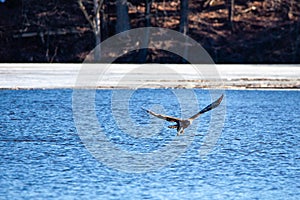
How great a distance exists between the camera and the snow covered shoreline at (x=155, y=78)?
64.1 ft

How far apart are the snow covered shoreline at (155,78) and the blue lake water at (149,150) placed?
4.16 metres

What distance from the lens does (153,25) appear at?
35750 millimetres

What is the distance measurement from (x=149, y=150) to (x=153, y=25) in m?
25.8

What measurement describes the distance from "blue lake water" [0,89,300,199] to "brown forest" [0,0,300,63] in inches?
699

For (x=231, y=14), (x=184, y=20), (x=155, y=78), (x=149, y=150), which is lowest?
(x=155, y=78)

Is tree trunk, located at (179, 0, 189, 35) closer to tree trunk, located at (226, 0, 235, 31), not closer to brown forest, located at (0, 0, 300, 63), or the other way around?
brown forest, located at (0, 0, 300, 63)

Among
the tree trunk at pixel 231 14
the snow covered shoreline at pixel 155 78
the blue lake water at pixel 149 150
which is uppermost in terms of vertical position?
the tree trunk at pixel 231 14

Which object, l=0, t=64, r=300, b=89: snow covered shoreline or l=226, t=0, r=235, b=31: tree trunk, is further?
l=226, t=0, r=235, b=31: tree trunk

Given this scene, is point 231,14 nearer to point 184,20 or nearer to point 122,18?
point 184,20

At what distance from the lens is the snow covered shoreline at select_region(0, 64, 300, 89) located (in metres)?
19.5

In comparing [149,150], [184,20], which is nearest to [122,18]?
[184,20]

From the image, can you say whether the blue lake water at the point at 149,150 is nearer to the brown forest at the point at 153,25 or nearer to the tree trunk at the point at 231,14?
the brown forest at the point at 153,25

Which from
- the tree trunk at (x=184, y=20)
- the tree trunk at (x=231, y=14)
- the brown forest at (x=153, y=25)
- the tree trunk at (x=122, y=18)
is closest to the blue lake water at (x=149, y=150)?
the brown forest at (x=153, y=25)

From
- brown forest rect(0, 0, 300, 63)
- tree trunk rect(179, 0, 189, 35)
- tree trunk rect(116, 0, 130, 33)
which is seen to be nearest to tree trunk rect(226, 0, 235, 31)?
brown forest rect(0, 0, 300, 63)
